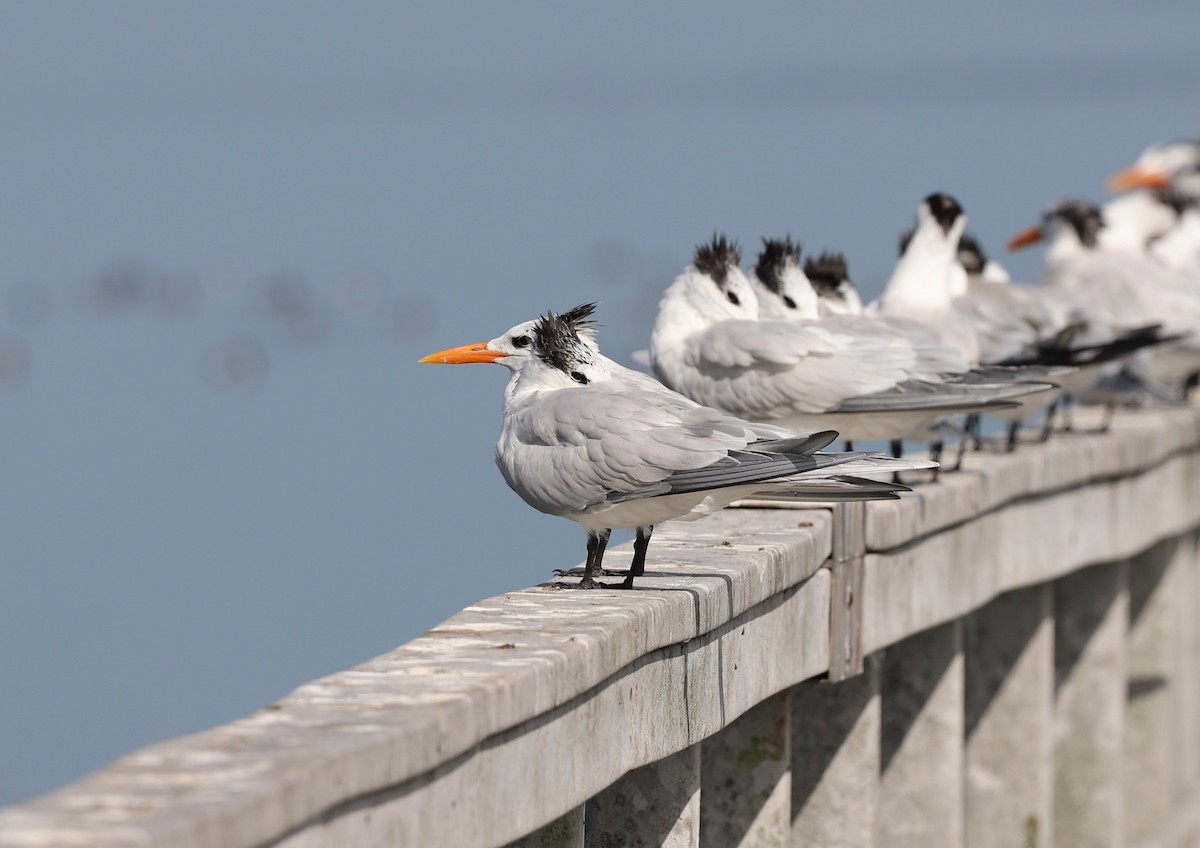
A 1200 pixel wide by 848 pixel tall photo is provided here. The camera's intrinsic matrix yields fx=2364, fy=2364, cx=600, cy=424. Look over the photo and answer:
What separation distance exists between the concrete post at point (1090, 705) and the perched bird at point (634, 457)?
477 cm

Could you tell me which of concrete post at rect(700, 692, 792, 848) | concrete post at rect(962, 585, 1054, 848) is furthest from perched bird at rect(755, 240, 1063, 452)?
concrete post at rect(700, 692, 792, 848)

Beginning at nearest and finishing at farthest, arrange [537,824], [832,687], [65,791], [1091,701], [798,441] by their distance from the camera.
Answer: [65,791] → [537,824] → [798,441] → [832,687] → [1091,701]

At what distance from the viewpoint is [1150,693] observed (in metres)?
11.7

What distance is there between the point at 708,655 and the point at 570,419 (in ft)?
2.15

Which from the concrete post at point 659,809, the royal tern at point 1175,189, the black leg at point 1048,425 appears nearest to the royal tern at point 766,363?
the concrete post at point 659,809

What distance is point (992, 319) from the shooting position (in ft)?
32.8

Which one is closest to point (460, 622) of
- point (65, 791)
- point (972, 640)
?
point (65, 791)

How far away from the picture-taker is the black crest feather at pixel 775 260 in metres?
8.93

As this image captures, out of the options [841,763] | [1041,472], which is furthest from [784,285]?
[841,763]

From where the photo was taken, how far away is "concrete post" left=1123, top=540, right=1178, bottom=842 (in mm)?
11406

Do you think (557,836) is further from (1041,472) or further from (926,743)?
(1041,472)

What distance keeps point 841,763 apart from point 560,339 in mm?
2154

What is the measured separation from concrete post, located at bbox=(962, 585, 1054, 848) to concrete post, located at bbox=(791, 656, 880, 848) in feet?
5.72

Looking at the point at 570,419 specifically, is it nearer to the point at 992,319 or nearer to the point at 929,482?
the point at 929,482
